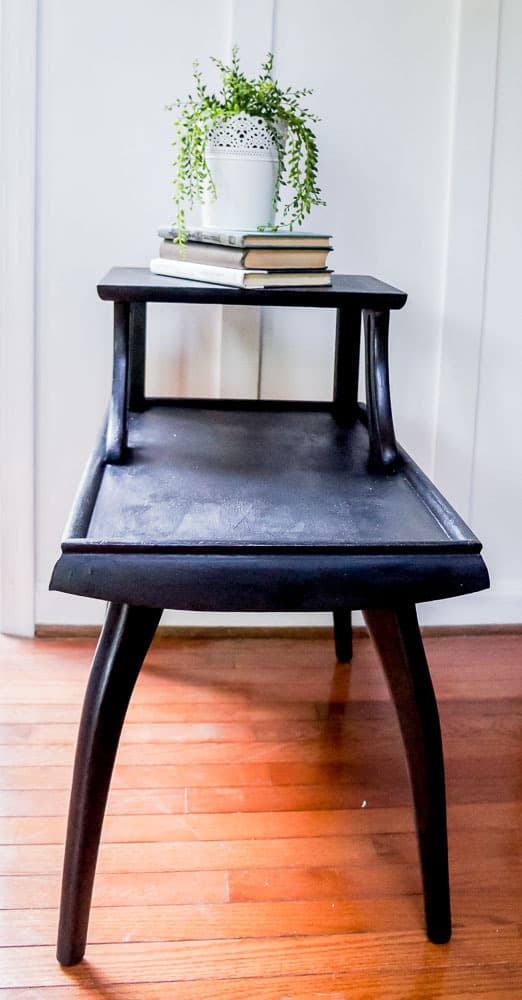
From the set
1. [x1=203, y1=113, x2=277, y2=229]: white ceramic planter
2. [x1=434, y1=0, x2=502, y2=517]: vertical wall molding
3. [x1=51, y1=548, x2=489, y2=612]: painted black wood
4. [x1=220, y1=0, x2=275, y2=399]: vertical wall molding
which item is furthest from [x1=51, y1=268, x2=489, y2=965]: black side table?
[x1=434, y1=0, x2=502, y2=517]: vertical wall molding

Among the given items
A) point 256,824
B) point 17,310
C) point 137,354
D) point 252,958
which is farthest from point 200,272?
point 252,958

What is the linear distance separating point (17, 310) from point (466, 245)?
2.82 ft

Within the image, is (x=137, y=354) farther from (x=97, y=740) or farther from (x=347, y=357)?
(x=97, y=740)

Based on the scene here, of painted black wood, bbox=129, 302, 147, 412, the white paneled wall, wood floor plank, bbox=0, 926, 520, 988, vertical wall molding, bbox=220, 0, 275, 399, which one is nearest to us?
wood floor plank, bbox=0, 926, 520, 988

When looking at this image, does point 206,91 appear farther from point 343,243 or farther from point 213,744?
point 213,744

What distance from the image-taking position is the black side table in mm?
1101

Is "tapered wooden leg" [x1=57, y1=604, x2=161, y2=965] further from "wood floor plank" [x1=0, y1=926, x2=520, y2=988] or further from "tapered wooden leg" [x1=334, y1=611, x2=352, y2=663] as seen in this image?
"tapered wooden leg" [x1=334, y1=611, x2=352, y2=663]

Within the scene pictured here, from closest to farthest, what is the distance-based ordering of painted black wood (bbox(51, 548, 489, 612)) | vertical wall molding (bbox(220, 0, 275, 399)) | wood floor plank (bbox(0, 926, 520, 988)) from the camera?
painted black wood (bbox(51, 548, 489, 612)), wood floor plank (bbox(0, 926, 520, 988)), vertical wall molding (bbox(220, 0, 275, 399))

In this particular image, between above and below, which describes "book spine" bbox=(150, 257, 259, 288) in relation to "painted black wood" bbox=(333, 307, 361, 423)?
above

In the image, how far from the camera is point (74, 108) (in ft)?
6.20

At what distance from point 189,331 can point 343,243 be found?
0.34m

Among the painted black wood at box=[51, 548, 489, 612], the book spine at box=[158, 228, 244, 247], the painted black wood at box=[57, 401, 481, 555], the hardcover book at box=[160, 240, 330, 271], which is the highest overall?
the book spine at box=[158, 228, 244, 247]

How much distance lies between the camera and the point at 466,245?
79.3 inches

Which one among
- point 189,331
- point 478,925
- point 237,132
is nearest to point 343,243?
point 189,331
